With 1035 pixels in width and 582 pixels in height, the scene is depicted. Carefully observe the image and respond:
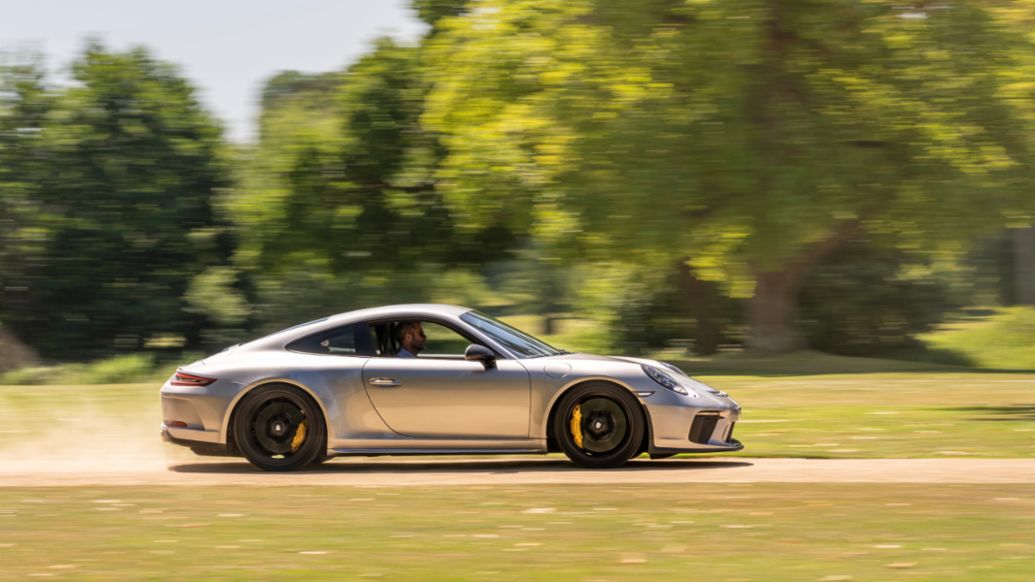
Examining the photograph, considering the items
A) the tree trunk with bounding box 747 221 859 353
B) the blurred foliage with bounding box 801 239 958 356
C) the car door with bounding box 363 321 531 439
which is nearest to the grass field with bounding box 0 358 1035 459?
the car door with bounding box 363 321 531 439

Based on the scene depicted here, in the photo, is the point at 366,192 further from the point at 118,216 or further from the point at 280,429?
the point at 280,429

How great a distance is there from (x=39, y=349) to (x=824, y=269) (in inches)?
882

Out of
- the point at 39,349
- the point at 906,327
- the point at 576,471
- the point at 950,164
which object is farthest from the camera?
the point at 39,349

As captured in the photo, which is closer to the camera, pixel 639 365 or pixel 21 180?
pixel 639 365

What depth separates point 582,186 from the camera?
83.5ft

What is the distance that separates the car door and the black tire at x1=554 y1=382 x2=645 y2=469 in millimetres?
305

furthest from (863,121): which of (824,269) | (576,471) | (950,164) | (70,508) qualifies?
(70,508)

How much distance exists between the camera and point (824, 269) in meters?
36.2

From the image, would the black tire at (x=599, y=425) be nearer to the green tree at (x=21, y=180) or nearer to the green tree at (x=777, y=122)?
the green tree at (x=777, y=122)

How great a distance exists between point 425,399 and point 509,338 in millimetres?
894

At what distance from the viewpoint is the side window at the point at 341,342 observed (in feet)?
36.8

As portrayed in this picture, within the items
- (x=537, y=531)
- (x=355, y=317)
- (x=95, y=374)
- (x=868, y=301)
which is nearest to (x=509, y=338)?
(x=355, y=317)

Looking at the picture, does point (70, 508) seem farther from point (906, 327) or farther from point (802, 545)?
point (906, 327)

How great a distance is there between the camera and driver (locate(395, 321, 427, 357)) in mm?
11195
